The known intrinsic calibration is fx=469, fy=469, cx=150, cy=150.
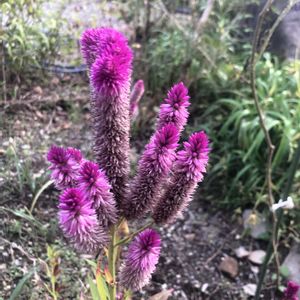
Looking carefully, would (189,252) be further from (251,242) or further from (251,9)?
(251,9)

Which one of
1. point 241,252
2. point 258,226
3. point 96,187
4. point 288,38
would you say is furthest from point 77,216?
point 288,38

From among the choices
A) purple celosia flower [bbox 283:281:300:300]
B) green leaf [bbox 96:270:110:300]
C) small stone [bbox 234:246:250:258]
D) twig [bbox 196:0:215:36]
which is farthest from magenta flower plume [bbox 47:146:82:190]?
twig [bbox 196:0:215:36]

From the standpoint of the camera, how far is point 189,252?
2865 millimetres

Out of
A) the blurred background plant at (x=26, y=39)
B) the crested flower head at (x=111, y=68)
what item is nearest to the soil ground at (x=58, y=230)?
the blurred background plant at (x=26, y=39)

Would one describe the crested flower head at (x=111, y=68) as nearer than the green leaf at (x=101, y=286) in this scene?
Yes

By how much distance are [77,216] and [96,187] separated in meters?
0.09

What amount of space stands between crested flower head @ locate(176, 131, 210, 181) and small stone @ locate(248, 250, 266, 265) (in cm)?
186

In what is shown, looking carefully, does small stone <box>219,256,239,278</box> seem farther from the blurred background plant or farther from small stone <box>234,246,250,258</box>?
the blurred background plant

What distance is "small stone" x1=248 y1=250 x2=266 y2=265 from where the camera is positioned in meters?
2.89

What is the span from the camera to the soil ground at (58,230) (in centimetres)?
234

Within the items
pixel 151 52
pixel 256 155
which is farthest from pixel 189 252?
pixel 151 52

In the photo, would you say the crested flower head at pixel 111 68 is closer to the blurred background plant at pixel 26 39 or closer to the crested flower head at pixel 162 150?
the crested flower head at pixel 162 150

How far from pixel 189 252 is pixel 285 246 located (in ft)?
2.00

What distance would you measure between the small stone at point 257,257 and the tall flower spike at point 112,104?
1.83 meters
